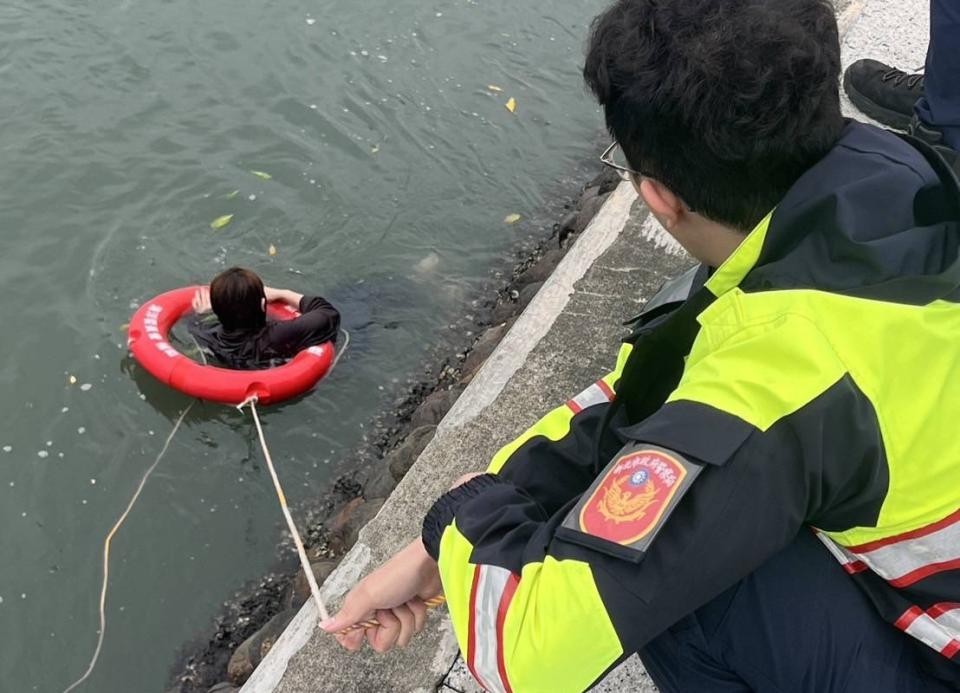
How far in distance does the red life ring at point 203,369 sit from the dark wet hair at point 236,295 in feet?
1.01

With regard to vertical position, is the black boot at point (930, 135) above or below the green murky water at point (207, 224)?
above

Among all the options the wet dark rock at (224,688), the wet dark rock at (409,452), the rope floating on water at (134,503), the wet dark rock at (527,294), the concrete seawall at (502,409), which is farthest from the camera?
the wet dark rock at (527,294)

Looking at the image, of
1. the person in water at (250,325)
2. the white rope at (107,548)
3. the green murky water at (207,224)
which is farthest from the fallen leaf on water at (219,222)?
the white rope at (107,548)

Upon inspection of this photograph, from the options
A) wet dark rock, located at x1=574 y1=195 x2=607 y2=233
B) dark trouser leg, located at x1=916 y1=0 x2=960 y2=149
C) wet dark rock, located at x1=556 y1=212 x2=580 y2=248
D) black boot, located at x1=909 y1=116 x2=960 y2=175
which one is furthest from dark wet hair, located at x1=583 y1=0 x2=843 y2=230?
wet dark rock, located at x1=556 y1=212 x2=580 y2=248

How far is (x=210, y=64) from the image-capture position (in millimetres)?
6930

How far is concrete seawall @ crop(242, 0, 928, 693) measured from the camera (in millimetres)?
2500

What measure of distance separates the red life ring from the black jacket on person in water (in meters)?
0.08

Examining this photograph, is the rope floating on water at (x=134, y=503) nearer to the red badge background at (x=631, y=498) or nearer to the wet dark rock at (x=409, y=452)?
the wet dark rock at (x=409, y=452)

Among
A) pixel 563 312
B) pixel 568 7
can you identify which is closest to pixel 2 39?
pixel 568 7

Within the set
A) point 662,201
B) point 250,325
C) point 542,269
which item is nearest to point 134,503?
point 250,325

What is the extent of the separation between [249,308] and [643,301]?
2.11 metres

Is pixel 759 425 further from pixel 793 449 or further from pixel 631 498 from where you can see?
pixel 631 498

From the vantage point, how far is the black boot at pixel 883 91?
4.50 metres

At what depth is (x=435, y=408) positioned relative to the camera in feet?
14.6
